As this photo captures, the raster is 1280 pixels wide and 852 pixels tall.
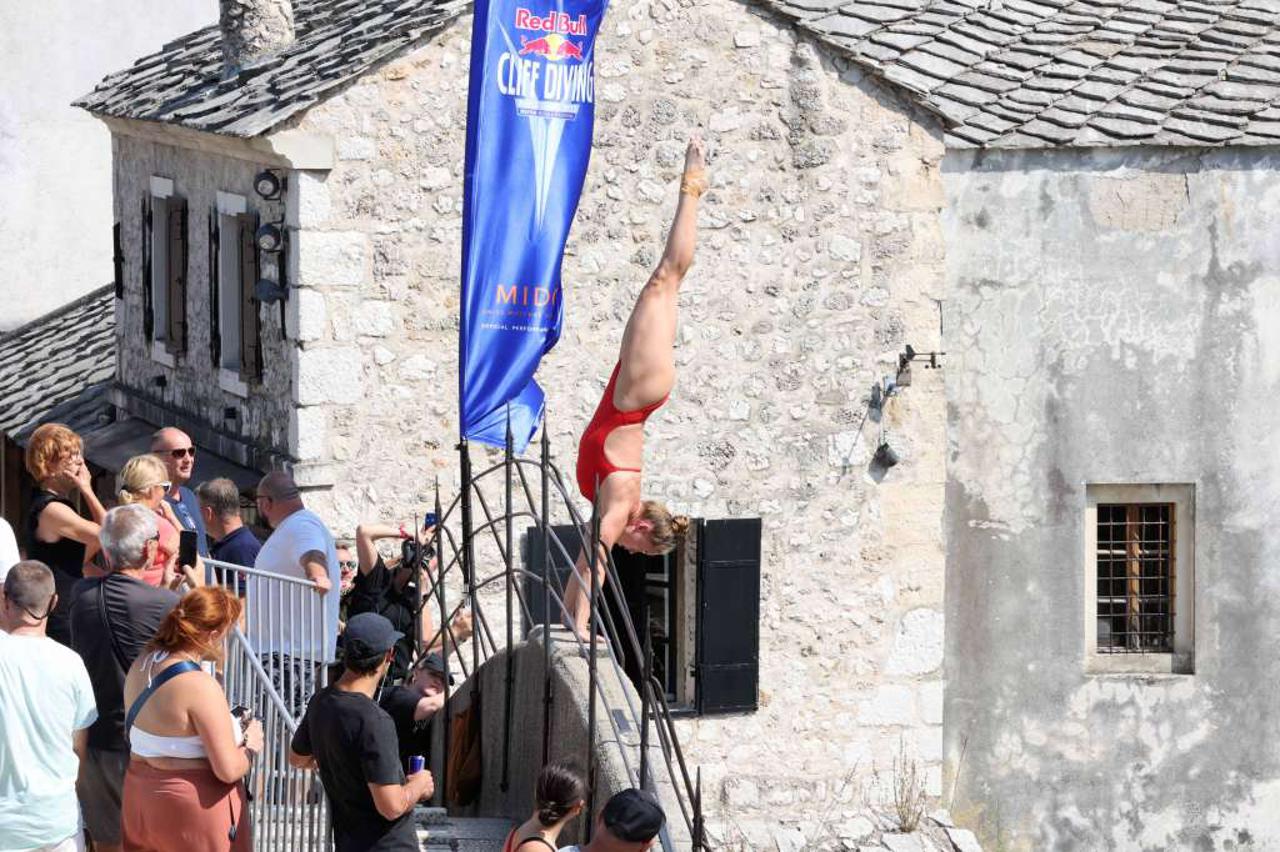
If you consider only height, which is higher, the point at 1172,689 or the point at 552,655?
the point at 552,655

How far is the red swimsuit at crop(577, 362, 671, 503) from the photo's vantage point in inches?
388

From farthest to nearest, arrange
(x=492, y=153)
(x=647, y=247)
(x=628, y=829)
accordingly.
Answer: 1. (x=647, y=247)
2. (x=492, y=153)
3. (x=628, y=829)

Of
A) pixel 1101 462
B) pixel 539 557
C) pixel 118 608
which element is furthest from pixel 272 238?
pixel 1101 462

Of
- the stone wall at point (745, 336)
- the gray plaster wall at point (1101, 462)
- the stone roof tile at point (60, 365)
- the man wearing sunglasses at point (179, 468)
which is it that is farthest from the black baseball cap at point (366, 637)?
the stone roof tile at point (60, 365)

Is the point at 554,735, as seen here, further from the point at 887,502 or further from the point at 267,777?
the point at 887,502

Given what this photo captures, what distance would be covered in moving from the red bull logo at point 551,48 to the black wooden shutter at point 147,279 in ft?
17.6

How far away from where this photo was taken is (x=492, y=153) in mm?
11039

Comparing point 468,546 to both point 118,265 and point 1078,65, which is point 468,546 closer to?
point 1078,65

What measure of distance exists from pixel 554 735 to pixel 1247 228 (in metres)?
7.13

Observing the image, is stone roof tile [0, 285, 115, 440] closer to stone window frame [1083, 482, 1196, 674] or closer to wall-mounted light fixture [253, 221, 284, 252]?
wall-mounted light fixture [253, 221, 284, 252]

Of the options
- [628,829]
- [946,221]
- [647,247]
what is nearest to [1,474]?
[647,247]

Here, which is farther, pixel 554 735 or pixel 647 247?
pixel 647 247

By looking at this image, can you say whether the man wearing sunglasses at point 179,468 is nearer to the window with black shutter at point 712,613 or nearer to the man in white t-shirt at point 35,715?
the man in white t-shirt at point 35,715

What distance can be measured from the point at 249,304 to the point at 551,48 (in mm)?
3188
